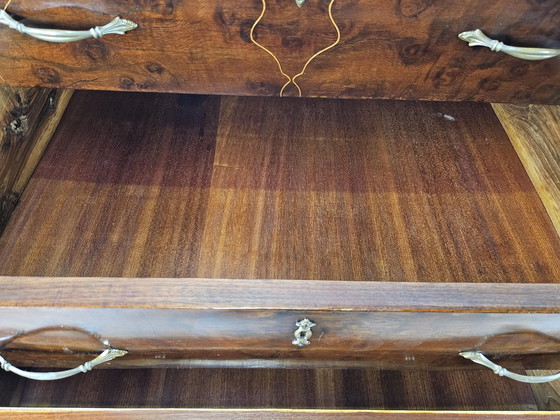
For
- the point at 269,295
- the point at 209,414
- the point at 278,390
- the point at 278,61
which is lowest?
the point at 278,390

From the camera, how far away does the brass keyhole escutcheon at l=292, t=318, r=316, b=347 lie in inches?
15.2

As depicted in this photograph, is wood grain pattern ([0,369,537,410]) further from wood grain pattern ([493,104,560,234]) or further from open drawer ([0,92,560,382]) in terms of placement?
wood grain pattern ([493,104,560,234])

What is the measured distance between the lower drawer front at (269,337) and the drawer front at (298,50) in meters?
0.20

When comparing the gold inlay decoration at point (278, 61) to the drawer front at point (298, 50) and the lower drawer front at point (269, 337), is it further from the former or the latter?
the lower drawer front at point (269, 337)

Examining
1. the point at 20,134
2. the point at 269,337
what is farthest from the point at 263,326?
the point at 20,134

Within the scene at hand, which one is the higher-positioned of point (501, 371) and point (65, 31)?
point (65, 31)

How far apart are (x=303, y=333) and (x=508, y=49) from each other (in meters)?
0.28

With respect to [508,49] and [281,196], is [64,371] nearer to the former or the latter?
[281,196]

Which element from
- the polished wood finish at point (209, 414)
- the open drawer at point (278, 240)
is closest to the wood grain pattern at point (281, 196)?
the open drawer at point (278, 240)

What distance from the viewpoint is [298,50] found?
415 mm

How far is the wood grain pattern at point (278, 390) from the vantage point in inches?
21.1

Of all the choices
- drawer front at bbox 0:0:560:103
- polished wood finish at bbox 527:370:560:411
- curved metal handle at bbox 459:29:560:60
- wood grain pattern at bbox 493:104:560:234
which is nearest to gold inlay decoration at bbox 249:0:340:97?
drawer front at bbox 0:0:560:103

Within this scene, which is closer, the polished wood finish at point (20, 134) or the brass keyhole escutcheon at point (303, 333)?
the brass keyhole escutcheon at point (303, 333)

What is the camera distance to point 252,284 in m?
0.38
